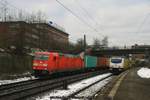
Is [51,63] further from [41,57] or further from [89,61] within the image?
[89,61]

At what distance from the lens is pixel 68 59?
130 ft

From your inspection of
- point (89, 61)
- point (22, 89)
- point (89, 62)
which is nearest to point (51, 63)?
point (22, 89)

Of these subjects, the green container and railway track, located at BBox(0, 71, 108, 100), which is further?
the green container

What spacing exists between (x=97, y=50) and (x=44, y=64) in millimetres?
74717

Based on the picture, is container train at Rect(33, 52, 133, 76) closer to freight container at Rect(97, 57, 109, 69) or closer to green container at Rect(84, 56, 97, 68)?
green container at Rect(84, 56, 97, 68)

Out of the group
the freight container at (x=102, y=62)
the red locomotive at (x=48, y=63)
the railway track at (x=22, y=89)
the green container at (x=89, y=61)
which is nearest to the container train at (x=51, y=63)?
the red locomotive at (x=48, y=63)

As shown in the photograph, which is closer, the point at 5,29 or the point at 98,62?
the point at 5,29

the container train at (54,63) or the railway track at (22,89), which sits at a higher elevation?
the container train at (54,63)

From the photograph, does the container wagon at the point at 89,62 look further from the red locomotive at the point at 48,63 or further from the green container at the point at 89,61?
the red locomotive at the point at 48,63

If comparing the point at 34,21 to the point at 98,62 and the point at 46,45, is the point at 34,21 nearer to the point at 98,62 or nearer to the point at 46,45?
the point at 46,45

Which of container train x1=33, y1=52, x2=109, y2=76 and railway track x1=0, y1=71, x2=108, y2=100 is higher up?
container train x1=33, y1=52, x2=109, y2=76

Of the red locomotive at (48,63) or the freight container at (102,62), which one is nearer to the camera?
the red locomotive at (48,63)

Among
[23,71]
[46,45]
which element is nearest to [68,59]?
→ [23,71]

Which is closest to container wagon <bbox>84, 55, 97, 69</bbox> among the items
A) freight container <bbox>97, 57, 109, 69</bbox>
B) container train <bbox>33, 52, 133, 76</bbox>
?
container train <bbox>33, 52, 133, 76</bbox>
